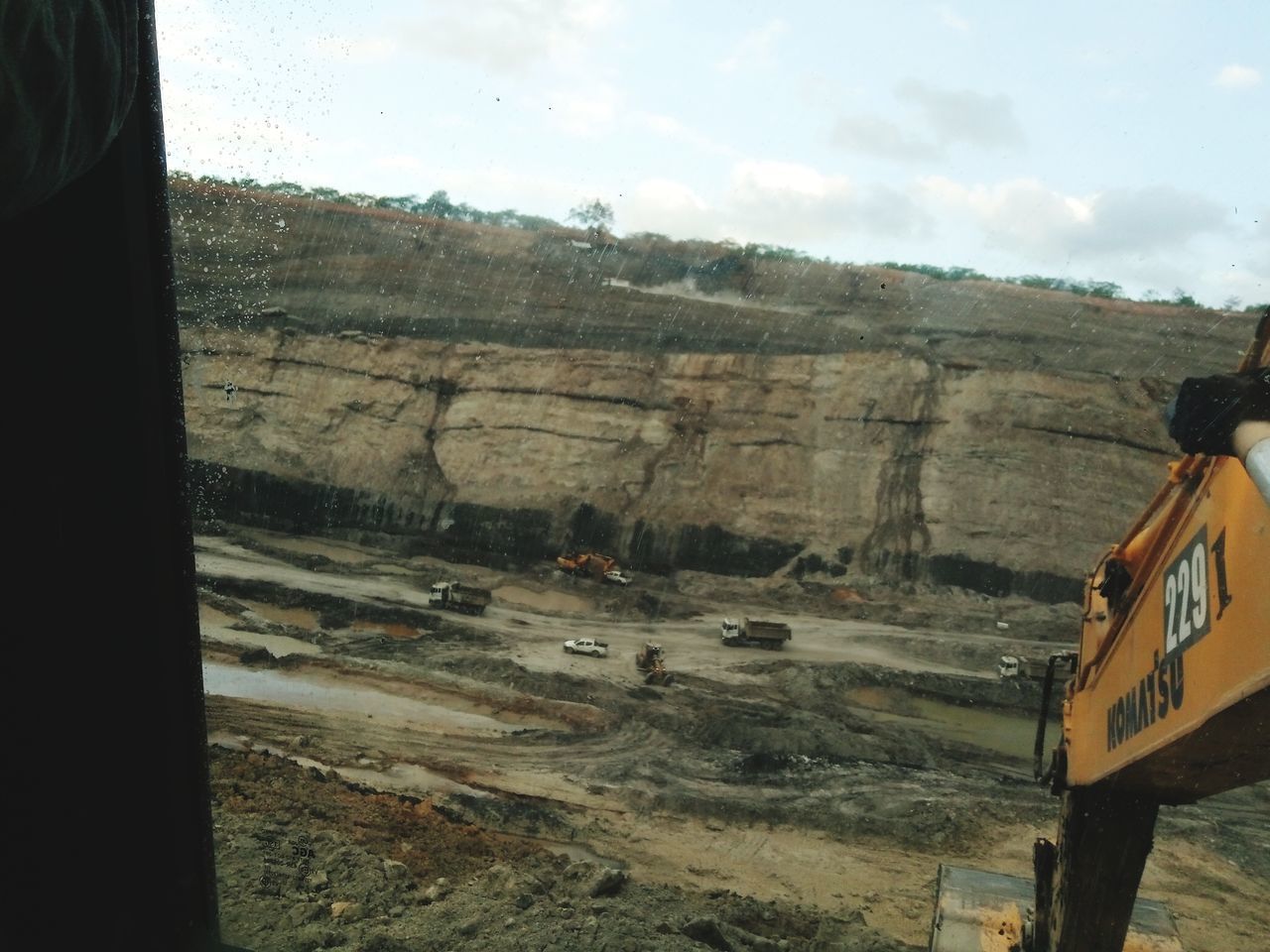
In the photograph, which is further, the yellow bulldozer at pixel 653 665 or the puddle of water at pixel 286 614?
the puddle of water at pixel 286 614

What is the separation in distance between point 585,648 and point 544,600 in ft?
17.2

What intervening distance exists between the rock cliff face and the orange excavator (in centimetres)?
2487

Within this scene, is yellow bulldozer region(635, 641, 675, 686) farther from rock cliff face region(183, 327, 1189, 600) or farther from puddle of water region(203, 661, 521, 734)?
rock cliff face region(183, 327, 1189, 600)

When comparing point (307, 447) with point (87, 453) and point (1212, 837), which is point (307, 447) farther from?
point (87, 453)

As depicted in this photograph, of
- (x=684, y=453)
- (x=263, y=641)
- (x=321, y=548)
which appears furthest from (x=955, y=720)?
(x=321, y=548)

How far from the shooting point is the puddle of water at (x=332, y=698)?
14219mm

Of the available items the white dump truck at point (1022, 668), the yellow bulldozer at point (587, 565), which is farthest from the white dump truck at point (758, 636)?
the yellow bulldozer at point (587, 565)

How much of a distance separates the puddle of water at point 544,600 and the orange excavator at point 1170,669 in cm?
1991

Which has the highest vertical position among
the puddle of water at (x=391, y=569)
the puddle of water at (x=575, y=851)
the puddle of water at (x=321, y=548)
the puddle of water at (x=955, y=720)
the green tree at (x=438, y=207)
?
the green tree at (x=438, y=207)

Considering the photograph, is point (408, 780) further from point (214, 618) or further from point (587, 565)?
point (587, 565)

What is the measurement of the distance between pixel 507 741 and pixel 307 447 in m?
19.6

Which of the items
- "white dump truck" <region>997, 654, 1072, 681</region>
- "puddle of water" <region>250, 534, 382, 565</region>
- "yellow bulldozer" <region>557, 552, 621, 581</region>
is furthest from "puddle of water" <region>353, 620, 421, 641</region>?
"white dump truck" <region>997, 654, 1072, 681</region>

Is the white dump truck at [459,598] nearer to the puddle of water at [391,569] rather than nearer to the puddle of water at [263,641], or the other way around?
the puddle of water at [391,569]

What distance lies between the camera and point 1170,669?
270cm
